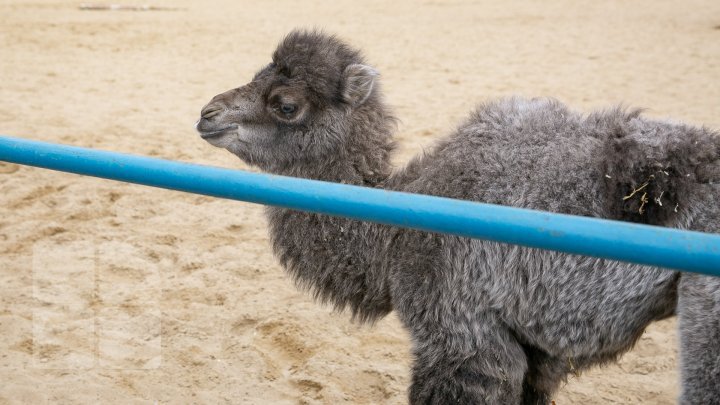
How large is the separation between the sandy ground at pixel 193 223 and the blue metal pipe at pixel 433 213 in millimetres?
2301

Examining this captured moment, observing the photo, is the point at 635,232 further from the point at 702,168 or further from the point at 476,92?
the point at 476,92

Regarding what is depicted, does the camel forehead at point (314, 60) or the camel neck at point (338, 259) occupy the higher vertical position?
the camel forehead at point (314, 60)

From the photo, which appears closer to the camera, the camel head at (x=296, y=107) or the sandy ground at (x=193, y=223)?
the camel head at (x=296, y=107)

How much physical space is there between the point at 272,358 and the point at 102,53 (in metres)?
8.70

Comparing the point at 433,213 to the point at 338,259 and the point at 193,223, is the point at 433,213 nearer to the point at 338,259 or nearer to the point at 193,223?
the point at 338,259

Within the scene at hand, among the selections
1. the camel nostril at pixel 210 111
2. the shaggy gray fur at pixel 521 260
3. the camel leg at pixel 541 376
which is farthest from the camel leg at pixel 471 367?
the camel nostril at pixel 210 111

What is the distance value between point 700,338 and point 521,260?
0.76 meters

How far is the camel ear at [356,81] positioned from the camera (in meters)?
4.08

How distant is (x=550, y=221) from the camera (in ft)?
5.72

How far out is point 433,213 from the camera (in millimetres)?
1833

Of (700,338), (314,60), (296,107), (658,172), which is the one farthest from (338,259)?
(700,338)

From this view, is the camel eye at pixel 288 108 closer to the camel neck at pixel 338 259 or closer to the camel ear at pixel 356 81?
the camel ear at pixel 356 81

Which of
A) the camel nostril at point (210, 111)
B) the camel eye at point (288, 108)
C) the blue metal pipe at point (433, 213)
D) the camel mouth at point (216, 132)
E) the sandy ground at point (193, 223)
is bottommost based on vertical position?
the sandy ground at point (193, 223)

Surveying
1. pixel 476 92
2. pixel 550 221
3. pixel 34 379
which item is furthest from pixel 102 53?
pixel 550 221
